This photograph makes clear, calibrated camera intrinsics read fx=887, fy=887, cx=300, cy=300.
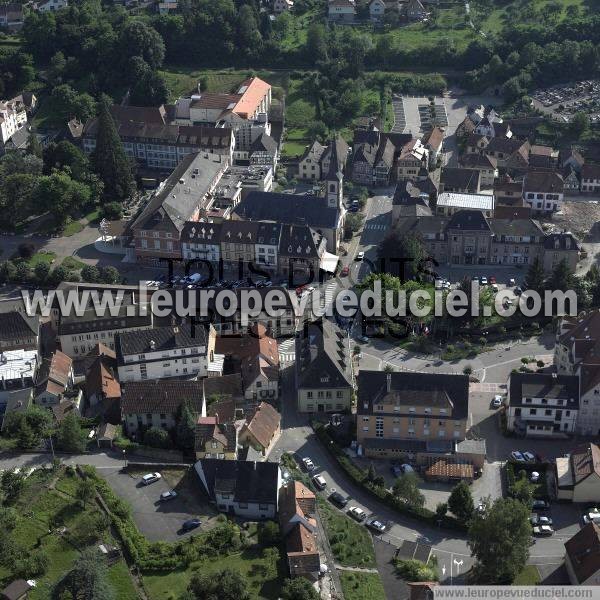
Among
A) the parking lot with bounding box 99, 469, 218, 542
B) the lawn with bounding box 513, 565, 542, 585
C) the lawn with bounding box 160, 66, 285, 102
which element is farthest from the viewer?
the lawn with bounding box 160, 66, 285, 102

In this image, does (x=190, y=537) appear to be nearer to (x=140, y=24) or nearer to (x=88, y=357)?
(x=88, y=357)

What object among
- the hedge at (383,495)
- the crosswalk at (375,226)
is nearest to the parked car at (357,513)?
the hedge at (383,495)

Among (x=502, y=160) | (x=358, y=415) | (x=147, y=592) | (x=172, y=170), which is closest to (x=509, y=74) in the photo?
(x=502, y=160)

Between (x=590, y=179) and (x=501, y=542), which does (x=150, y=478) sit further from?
(x=590, y=179)

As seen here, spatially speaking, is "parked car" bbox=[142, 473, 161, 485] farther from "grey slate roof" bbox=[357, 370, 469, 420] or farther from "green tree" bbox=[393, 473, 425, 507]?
"green tree" bbox=[393, 473, 425, 507]

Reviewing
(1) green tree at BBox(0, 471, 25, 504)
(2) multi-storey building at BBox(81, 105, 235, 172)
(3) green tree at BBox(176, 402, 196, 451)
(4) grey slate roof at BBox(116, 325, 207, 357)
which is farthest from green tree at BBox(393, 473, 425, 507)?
(2) multi-storey building at BBox(81, 105, 235, 172)

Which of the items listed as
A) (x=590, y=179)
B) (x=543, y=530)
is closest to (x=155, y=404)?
(x=543, y=530)
